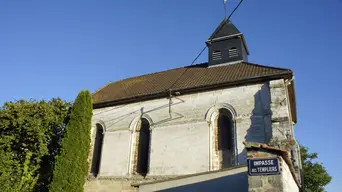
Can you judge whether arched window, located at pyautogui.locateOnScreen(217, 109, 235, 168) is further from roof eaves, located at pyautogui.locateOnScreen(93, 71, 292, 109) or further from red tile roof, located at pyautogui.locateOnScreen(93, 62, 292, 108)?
red tile roof, located at pyautogui.locateOnScreen(93, 62, 292, 108)

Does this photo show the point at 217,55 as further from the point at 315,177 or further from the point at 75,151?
the point at 315,177

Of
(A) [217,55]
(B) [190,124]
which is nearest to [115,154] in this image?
(B) [190,124]

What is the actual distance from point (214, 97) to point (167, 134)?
113 inches

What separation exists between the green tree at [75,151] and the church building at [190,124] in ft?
3.95

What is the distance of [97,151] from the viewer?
1603 centimetres

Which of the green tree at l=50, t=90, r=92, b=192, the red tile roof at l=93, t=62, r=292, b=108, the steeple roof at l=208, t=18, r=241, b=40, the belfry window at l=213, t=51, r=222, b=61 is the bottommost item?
the green tree at l=50, t=90, r=92, b=192

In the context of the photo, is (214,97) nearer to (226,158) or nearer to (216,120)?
(216,120)

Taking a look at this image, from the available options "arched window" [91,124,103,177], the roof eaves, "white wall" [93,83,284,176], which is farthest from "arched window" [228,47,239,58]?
"arched window" [91,124,103,177]

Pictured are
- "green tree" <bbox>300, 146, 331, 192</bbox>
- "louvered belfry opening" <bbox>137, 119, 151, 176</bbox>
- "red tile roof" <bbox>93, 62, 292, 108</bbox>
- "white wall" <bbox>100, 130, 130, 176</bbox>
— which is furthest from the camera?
"green tree" <bbox>300, 146, 331, 192</bbox>

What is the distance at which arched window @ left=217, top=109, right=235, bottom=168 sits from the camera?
12.3 meters

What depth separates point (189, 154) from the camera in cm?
1273

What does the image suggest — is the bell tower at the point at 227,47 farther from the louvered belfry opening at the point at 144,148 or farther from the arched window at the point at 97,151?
the arched window at the point at 97,151

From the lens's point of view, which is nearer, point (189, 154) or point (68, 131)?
point (189, 154)

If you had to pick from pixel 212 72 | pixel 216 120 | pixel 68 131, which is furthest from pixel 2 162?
pixel 212 72
